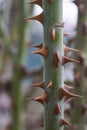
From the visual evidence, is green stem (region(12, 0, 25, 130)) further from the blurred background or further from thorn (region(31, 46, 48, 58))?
thorn (region(31, 46, 48, 58))

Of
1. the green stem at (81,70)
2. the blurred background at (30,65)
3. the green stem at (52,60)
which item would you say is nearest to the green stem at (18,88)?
the blurred background at (30,65)

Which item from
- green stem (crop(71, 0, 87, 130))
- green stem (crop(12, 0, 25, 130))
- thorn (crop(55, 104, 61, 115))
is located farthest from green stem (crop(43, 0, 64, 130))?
green stem (crop(12, 0, 25, 130))

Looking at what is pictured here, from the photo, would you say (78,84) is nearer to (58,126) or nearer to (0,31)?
(58,126)

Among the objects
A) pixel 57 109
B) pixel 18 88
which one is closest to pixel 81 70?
pixel 57 109

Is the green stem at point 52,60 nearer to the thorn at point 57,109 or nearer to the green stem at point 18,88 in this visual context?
the thorn at point 57,109

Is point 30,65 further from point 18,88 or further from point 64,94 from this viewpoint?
point 64,94

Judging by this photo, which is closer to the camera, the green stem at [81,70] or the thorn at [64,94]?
the thorn at [64,94]

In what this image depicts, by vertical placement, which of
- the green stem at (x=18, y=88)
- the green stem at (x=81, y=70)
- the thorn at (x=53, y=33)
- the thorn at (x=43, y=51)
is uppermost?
the thorn at (x=53, y=33)

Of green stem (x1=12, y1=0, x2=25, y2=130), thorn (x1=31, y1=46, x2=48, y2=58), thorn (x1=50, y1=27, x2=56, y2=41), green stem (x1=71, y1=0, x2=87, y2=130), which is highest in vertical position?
thorn (x1=50, y1=27, x2=56, y2=41)

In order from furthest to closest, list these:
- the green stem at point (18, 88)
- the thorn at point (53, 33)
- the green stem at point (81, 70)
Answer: the green stem at point (18, 88), the green stem at point (81, 70), the thorn at point (53, 33)

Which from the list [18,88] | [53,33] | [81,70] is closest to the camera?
[53,33]

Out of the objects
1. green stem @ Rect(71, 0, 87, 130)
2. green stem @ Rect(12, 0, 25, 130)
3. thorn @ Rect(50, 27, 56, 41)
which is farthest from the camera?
green stem @ Rect(12, 0, 25, 130)
